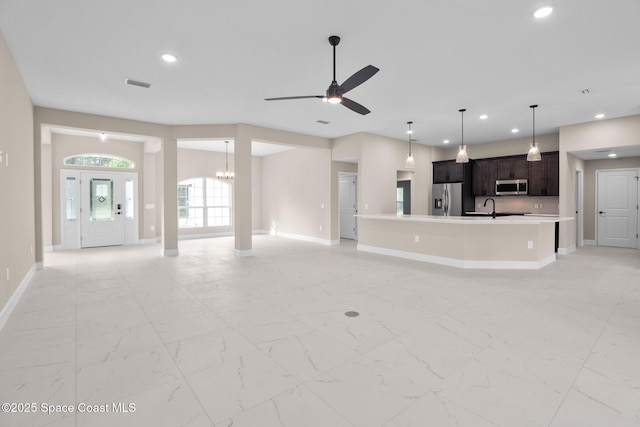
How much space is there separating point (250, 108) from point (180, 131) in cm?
219

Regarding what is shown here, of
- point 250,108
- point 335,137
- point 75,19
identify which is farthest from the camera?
point 335,137

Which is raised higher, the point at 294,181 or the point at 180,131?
the point at 180,131

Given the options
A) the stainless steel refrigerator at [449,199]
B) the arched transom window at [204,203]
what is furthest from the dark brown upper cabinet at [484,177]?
the arched transom window at [204,203]

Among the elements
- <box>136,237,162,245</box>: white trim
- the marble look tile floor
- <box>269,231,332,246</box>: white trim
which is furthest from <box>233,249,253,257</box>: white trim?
<box>136,237,162,245</box>: white trim

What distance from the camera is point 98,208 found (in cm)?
818

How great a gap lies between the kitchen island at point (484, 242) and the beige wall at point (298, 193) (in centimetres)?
279

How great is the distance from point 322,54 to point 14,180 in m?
4.02

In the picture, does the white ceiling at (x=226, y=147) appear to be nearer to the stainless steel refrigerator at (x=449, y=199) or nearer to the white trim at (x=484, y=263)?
the stainless steel refrigerator at (x=449, y=199)

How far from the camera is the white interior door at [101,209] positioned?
7984 millimetres

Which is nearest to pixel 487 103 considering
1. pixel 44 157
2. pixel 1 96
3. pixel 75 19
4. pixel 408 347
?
pixel 408 347

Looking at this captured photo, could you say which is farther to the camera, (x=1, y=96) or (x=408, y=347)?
(x=1, y=96)

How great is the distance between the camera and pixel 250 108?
5648mm

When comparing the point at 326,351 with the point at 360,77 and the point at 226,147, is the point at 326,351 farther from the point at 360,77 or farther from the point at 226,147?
the point at 226,147

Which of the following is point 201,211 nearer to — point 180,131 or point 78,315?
point 180,131
